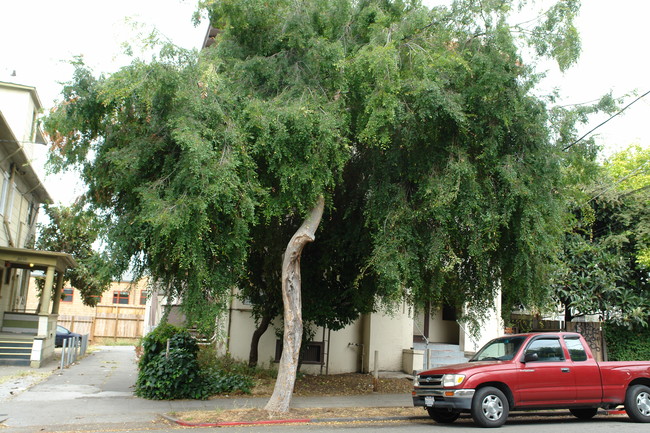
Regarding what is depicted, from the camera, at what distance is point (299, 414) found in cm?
1130

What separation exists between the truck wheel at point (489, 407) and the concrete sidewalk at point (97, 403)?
3.20 meters

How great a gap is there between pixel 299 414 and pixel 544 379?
4685 millimetres

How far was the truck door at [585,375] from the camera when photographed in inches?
423

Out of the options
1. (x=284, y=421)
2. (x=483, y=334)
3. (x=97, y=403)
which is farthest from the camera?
(x=483, y=334)

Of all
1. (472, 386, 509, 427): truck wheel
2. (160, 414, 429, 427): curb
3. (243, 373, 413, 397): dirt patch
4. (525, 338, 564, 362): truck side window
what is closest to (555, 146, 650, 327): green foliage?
(243, 373, 413, 397): dirt patch

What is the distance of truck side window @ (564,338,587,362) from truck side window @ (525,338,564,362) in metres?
0.21

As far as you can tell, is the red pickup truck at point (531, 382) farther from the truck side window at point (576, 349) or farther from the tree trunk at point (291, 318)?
the tree trunk at point (291, 318)

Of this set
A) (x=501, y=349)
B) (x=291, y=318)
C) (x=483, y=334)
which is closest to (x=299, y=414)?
(x=291, y=318)

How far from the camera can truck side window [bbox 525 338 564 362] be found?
1081 cm

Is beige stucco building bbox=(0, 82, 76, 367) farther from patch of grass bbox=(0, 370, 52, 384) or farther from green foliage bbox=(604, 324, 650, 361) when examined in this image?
green foliage bbox=(604, 324, 650, 361)

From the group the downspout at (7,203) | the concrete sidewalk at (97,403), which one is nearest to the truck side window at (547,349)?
the concrete sidewalk at (97,403)

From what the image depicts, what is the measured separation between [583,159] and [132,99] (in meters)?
9.30

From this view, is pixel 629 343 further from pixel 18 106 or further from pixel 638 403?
pixel 18 106

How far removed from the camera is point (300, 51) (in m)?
12.0
